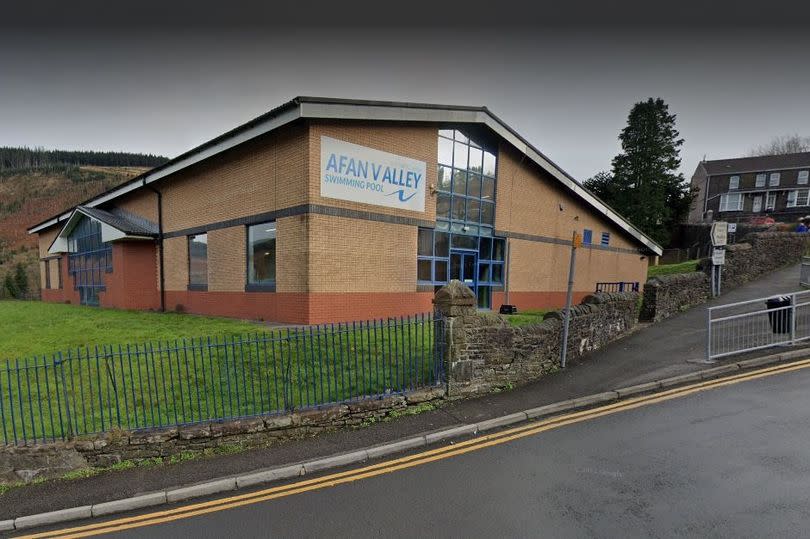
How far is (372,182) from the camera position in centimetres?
1281

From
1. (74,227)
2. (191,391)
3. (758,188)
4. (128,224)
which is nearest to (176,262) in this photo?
(128,224)

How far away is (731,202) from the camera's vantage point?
54.6 metres

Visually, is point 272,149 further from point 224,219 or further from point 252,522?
point 252,522

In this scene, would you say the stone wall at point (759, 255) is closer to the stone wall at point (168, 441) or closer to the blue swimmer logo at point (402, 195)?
the blue swimmer logo at point (402, 195)

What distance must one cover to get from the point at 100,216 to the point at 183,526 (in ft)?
68.6

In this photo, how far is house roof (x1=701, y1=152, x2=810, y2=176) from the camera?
51.8 m

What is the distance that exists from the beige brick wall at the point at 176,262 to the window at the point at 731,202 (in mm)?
65931

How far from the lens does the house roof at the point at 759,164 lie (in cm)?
5179

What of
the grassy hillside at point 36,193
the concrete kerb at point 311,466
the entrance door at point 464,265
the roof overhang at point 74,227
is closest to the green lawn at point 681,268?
the entrance door at point 464,265

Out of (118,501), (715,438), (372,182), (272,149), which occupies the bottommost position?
(118,501)

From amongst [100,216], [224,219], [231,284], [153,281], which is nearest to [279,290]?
[231,284]

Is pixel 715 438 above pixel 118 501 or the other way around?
above

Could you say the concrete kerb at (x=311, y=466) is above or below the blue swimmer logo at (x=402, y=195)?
below

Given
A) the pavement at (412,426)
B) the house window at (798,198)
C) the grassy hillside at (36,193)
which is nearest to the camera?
the pavement at (412,426)
